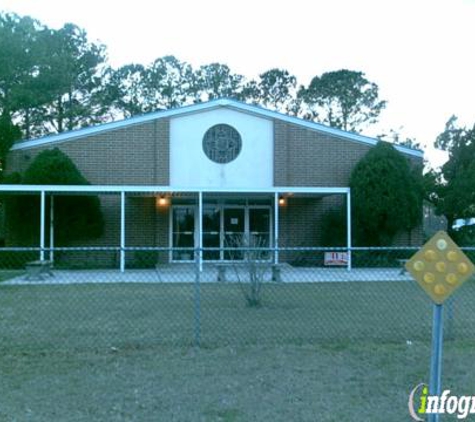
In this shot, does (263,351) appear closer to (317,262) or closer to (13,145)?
(317,262)

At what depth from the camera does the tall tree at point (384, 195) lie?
19172 millimetres

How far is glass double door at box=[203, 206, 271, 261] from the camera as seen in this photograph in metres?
20.6

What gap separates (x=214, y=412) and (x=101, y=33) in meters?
41.6

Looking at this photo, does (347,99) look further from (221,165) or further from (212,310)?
(212,310)

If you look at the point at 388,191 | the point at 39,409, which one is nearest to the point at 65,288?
the point at 39,409

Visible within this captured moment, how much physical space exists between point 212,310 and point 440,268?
19.3ft

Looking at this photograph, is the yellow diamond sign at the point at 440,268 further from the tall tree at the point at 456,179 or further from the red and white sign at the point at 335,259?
the tall tree at the point at 456,179

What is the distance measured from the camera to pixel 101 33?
4219 cm

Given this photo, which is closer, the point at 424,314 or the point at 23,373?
the point at 23,373

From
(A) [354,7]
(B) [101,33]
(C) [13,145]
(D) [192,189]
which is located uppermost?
(B) [101,33]

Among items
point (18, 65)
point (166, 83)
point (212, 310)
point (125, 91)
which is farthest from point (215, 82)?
point (212, 310)

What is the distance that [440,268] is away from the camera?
402 centimetres

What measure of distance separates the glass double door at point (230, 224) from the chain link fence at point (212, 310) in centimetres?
526

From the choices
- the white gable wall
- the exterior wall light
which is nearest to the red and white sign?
the white gable wall
